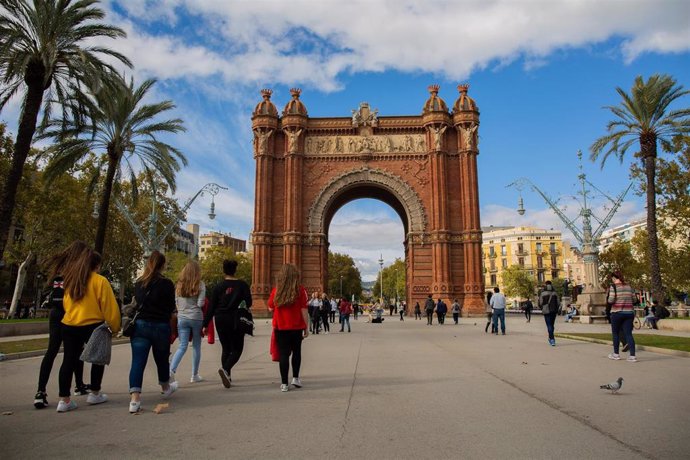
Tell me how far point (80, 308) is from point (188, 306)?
186 centimetres

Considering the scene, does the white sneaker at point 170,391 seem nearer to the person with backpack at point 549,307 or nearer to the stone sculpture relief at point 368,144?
the person with backpack at point 549,307

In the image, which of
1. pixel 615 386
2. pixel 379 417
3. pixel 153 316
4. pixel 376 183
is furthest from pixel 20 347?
pixel 376 183

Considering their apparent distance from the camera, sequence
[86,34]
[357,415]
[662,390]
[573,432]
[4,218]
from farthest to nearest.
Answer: [86,34], [4,218], [662,390], [357,415], [573,432]

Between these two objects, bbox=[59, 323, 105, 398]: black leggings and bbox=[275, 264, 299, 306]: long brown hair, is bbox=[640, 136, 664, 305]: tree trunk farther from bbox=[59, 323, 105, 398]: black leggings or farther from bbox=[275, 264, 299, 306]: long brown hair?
bbox=[59, 323, 105, 398]: black leggings

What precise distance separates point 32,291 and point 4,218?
48014 millimetres

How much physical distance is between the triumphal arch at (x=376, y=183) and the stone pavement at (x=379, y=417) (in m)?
30.5

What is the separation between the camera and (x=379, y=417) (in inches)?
207

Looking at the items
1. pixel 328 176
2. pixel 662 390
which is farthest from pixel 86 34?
pixel 328 176

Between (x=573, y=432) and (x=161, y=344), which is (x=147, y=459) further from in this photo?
(x=573, y=432)

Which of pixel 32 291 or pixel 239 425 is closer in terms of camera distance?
pixel 239 425

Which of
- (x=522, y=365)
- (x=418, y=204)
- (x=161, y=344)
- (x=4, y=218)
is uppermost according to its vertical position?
(x=418, y=204)

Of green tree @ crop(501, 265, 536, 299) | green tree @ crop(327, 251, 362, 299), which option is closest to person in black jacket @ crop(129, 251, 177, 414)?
green tree @ crop(501, 265, 536, 299)

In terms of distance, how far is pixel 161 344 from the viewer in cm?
598

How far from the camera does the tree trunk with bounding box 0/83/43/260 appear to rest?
1372 centimetres
